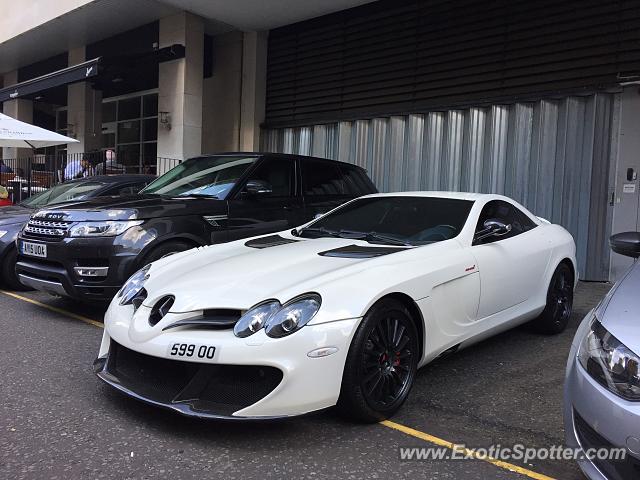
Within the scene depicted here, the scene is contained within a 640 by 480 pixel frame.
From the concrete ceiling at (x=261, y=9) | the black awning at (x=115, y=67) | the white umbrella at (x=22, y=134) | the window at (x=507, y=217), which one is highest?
the concrete ceiling at (x=261, y=9)

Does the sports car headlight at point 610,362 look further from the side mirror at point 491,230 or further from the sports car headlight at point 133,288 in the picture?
the sports car headlight at point 133,288

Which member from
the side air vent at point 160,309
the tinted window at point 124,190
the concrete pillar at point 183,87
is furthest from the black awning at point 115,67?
the side air vent at point 160,309

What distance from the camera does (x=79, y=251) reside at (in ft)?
17.3

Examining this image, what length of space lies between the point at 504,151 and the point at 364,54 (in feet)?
12.2

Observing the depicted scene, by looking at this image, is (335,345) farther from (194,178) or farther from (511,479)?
(194,178)

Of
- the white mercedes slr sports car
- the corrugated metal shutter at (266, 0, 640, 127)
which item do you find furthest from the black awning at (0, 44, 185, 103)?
the white mercedes slr sports car

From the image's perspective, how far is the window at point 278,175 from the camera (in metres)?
6.38

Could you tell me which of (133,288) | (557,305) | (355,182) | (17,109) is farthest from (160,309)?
(17,109)

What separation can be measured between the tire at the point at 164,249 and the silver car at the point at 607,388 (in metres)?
3.92

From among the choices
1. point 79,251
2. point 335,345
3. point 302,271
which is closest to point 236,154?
point 79,251

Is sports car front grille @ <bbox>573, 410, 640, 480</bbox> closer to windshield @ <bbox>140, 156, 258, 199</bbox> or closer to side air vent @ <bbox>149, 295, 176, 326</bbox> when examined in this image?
side air vent @ <bbox>149, 295, 176, 326</bbox>

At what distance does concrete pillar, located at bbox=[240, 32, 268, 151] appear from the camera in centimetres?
1323

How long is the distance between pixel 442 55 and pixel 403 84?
93cm

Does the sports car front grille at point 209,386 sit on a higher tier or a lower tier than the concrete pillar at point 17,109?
lower
